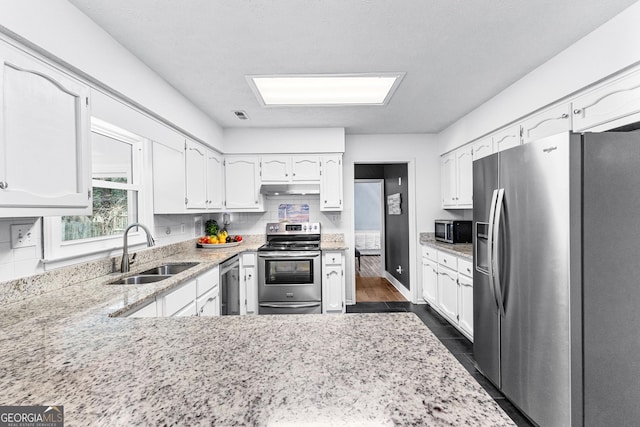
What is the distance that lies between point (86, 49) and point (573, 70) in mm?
2885

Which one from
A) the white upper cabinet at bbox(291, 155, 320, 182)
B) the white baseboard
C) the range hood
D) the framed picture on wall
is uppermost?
the white upper cabinet at bbox(291, 155, 320, 182)

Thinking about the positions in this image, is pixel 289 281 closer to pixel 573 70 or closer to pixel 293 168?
pixel 293 168

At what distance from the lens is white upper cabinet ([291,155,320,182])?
3.98 meters

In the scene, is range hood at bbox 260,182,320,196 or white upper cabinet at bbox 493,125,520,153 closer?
white upper cabinet at bbox 493,125,520,153

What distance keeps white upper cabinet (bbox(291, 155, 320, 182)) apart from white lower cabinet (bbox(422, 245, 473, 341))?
5.77 feet

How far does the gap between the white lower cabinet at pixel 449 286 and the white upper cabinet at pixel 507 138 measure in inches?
43.3

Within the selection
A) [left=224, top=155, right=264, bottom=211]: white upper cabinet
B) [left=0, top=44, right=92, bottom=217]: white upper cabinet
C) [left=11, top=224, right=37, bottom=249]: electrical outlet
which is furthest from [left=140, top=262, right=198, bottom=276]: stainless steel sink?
[left=224, top=155, right=264, bottom=211]: white upper cabinet

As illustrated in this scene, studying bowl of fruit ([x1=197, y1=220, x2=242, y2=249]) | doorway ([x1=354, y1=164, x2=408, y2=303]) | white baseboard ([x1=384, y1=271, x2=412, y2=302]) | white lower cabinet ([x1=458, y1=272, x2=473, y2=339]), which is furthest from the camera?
doorway ([x1=354, y1=164, x2=408, y2=303])

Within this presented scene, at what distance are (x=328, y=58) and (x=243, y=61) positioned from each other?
0.60 metres

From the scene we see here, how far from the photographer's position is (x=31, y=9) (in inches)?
53.1

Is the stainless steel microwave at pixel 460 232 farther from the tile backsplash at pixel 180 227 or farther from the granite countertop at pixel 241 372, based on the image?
the granite countertop at pixel 241 372

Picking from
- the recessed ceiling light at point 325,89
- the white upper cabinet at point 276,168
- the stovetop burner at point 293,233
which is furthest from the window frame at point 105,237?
the stovetop burner at point 293,233

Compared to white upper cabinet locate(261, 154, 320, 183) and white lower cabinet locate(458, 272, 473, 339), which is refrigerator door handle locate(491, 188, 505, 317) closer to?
white lower cabinet locate(458, 272, 473, 339)

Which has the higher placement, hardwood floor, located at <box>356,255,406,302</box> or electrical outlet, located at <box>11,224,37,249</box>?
electrical outlet, located at <box>11,224,37,249</box>
